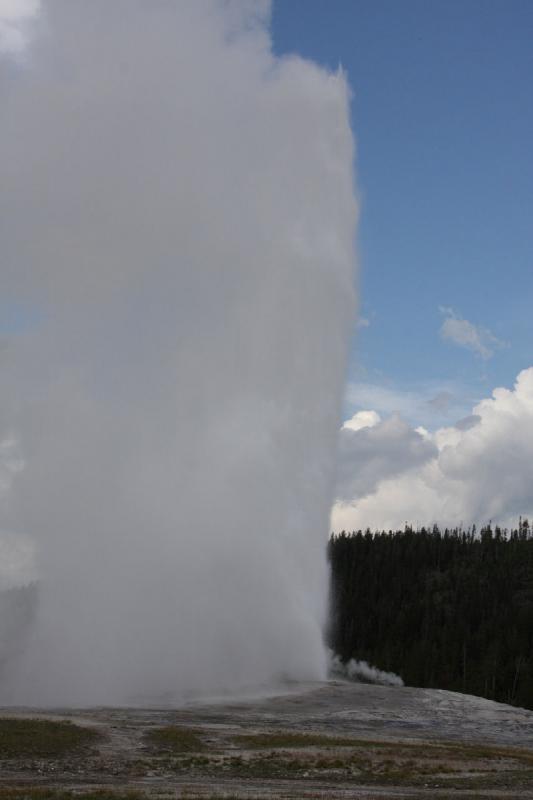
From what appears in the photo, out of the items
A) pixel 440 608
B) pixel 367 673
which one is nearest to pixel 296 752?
pixel 367 673

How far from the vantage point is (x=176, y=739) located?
96.4ft

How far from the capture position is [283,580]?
5784 cm

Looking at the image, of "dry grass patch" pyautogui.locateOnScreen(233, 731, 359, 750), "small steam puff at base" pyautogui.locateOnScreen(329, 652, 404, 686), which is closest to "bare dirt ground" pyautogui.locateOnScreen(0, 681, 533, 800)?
"dry grass patch" pyautogui.locateOnScreen(233, 731, 359, 750)

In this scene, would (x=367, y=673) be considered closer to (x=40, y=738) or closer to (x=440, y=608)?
(x=440, y=608)

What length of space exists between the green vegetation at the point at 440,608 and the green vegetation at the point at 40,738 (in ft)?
231

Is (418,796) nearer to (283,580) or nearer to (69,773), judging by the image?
(69,773)

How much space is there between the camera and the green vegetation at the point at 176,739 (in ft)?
91.1

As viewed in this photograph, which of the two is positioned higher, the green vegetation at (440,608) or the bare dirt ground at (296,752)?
the green vegetation at (440,608)

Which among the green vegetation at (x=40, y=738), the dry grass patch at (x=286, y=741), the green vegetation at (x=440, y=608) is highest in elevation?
the green vegetation at (x=440, y=608)

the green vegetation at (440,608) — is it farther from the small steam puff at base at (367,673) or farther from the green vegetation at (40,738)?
the green vegetation at (40,738)

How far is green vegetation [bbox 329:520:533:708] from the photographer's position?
103250mm

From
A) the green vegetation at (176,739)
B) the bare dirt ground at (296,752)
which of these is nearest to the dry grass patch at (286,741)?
the bare dirt ground at (296,752)

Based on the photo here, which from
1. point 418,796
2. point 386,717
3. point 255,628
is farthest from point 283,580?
point 418,796

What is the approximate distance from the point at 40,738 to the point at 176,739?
4.83 metres
